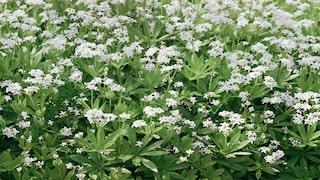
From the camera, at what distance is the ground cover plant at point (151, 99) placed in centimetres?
392

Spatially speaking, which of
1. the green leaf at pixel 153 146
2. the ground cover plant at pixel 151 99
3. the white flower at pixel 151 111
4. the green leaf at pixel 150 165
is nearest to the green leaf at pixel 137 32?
the ground cover plant at pixel 151 99

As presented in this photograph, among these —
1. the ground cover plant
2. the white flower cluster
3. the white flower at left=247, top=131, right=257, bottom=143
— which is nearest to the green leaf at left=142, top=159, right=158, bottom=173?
the ground cover plant

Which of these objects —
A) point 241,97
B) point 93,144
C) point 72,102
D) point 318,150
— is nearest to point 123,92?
point 72,102

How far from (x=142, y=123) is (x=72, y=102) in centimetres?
84

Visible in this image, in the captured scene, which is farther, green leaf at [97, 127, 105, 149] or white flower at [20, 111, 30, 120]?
white flower at [20, 111, 30, 120]

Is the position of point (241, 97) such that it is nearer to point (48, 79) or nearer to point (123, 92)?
point (123, 92)

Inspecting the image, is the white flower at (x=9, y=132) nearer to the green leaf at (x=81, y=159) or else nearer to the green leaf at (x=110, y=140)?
the green leaf at (x=81, y=159)

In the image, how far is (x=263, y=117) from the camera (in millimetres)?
4430

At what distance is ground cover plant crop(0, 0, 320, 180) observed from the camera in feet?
12.9

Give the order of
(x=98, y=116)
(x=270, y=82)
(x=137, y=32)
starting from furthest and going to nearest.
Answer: (x=137, y=32) → (x=270, y=82) → (x=98, y=116)

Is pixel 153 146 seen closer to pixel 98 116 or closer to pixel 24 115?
pixel 98 116

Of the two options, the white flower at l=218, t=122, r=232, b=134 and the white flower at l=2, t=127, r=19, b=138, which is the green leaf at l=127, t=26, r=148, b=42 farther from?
the white flower at l=2, t=127, r=19, b=138

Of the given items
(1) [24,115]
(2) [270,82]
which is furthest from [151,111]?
(2) [270,82]

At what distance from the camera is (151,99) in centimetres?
417
